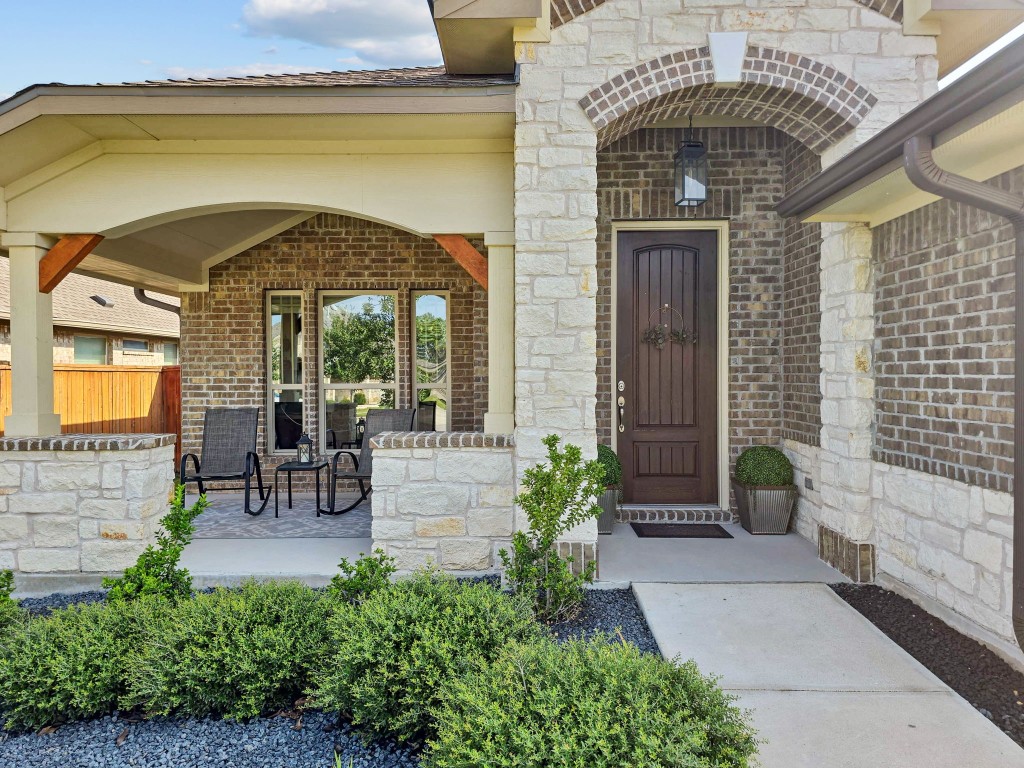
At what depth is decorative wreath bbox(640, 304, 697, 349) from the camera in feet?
17.7

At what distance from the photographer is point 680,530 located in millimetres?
5117

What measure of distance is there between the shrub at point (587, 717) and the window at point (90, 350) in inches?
480

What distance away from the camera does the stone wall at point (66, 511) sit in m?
4.11

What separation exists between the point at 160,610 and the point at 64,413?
24.8 ft

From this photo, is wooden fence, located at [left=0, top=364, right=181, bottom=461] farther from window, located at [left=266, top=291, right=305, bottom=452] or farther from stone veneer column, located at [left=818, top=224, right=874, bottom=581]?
stone veneer column, located at [left=818, top=224, right=874, bottom=581]

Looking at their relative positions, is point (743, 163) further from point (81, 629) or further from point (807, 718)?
point (81, 629)

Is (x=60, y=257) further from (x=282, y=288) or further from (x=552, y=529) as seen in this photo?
(x=552, y=529)

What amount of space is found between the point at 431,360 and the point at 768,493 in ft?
11.6

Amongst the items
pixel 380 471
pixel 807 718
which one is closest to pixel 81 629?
pixel 380 471

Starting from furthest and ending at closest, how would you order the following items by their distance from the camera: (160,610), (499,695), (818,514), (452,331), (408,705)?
1. (452,331)
2. (818,514)
3. (160,610)
4. (408,705)
5. (499,695)

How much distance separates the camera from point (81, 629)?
2.72 meters

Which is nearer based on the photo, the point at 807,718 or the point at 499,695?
the point at 499,695

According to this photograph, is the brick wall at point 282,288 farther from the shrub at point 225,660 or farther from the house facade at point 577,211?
the shrub at point 225,660

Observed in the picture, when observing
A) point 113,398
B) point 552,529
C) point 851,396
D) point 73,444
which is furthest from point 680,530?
point 113,398
